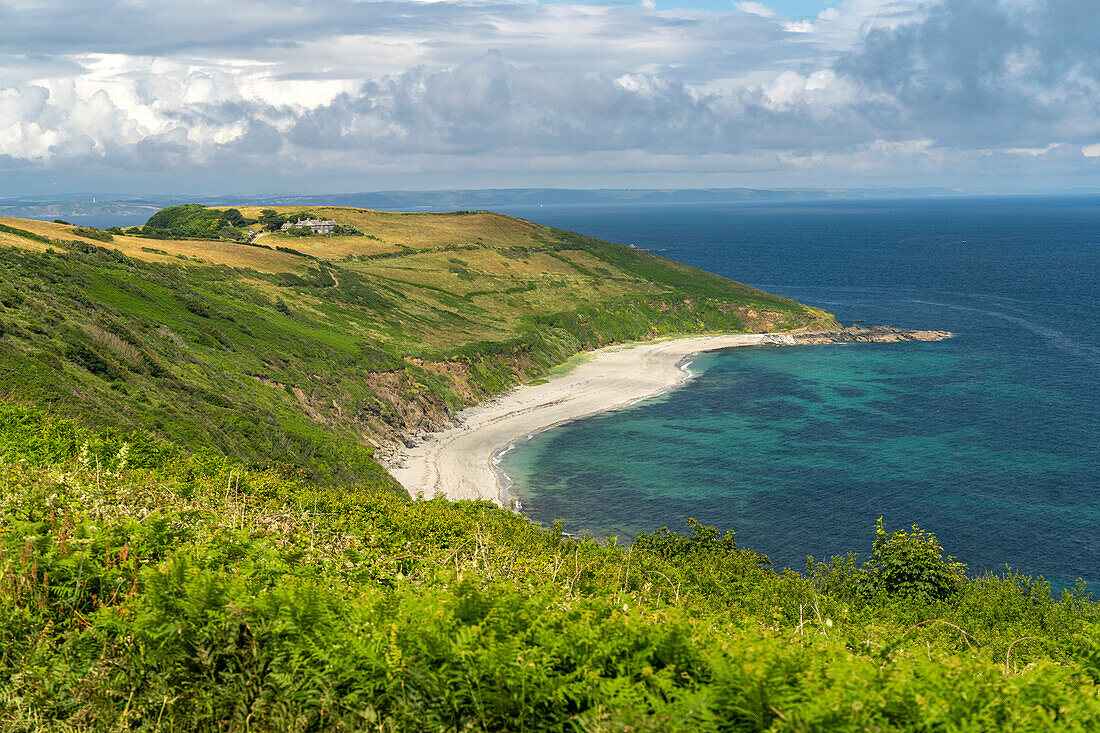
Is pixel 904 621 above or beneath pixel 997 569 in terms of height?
above

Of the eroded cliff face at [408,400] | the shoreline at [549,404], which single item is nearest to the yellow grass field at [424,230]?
the shoreline at [549,404]

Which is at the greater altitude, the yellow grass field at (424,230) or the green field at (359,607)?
the yellow grass field at (424,230)

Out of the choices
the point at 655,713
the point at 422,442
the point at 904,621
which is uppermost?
the point at 655,713

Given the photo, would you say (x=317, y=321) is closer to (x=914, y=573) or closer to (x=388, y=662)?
(x=914, y=573)

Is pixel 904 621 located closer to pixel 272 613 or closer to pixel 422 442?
pixel 272 613

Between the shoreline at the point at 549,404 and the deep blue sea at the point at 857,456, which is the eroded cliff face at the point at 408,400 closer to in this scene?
the shoreline at the point at 549,404

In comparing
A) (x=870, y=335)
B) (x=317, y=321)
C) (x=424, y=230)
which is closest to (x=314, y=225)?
(x=424, y=230)

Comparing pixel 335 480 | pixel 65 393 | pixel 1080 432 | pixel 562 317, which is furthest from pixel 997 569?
pixel 562 317
